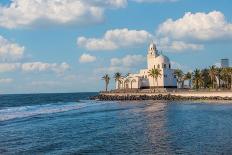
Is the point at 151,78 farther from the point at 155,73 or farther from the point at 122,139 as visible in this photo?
the point at 122,139

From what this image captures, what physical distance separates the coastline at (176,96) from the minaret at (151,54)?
24369 mm

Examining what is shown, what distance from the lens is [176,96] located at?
137 meters

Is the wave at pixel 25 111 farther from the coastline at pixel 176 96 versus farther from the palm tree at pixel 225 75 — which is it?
the palm tree at pixel 225 75

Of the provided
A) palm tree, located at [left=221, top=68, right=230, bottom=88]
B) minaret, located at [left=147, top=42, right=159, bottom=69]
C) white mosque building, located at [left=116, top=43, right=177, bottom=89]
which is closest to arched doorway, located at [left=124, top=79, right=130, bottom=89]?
white mosque building, located at [left=116, top=43, right=177, bottom=89]

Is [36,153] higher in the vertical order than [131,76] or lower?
lower

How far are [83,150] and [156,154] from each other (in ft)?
21.9

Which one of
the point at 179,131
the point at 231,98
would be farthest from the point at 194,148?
the point at 231,98

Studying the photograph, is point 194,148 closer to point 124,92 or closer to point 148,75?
point 124,92

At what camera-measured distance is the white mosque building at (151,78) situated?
17200 cm

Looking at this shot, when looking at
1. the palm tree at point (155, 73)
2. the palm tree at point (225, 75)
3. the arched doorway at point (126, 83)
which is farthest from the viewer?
the arched doorway at point (126, 83)

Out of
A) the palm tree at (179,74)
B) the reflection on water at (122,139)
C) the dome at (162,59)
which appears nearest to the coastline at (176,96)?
the dome at (162,59)

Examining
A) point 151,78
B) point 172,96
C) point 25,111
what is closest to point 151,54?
point 151,78

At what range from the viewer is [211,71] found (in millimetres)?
156250

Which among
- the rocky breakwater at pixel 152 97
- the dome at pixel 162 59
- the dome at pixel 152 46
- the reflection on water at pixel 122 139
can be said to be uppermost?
the dome at pixel 152 46
